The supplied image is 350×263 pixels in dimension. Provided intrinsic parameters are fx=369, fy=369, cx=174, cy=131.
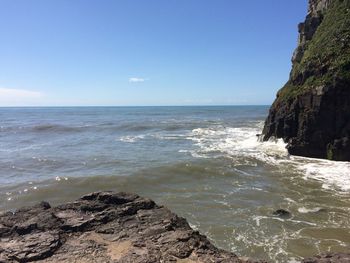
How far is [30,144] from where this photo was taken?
132ft

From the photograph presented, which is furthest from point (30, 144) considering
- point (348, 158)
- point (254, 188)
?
point (348, 158)

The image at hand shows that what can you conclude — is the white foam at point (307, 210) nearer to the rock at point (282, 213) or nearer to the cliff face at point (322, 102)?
the rock at point (282, 213)

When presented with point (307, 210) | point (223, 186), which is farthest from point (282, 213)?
point (223, 186)

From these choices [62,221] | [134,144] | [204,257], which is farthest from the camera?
[134,144]

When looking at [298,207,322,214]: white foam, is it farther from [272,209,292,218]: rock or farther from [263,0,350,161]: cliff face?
[263,0,350,161]: cliff face

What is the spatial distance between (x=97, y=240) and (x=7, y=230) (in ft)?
7.94

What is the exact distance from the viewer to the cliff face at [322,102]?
26.4 meters

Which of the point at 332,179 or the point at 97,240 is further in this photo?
the point at 332,179

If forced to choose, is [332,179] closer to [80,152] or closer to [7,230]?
[7,230]

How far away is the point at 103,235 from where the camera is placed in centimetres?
920

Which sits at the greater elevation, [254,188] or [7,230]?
[7,230]

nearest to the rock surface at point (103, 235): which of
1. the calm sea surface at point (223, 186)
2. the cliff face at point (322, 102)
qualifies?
the calm sea surface at point (223, 186)

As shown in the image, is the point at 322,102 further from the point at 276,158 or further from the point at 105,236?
the point at 105,236

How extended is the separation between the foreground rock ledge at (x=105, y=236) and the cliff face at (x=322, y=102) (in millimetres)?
19249
